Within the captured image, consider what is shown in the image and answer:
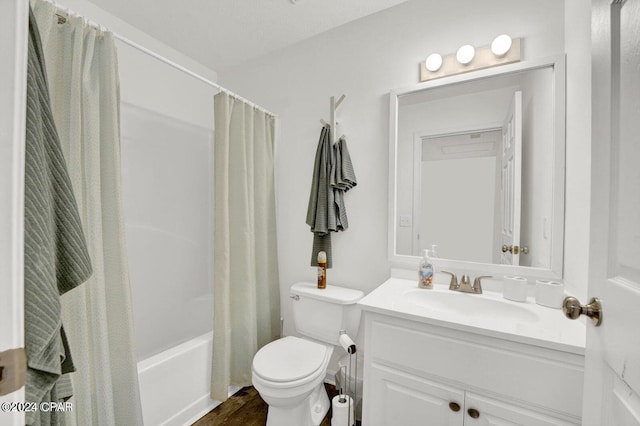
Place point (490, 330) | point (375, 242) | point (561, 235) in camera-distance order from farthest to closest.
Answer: point (375, 242) → point (561, 235) → point (490, 330)

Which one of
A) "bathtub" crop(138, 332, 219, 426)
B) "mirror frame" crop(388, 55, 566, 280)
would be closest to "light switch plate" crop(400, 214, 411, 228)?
"mirror frame" crop(388, 55, 566, 280)

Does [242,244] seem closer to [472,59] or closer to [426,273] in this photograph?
[426,273]

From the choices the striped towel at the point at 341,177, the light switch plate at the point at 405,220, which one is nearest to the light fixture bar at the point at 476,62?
the striped towel at the point at 341,177

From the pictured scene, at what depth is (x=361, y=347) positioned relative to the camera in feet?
5.67

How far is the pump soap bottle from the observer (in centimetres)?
174

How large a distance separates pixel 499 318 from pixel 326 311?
881mm

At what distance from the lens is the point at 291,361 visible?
1.44 meters

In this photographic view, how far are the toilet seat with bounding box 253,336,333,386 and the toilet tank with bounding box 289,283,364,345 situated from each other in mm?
80

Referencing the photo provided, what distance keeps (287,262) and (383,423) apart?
1166 mm

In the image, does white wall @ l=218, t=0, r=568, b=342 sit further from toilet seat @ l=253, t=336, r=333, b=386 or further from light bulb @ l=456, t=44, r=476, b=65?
toilet seat @ l=253, t=336, r=333, b=386

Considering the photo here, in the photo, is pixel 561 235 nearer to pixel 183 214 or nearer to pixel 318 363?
pixel 318 363

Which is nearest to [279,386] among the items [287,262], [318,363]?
[318,363]

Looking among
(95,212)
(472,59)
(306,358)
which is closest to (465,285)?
(306,358)

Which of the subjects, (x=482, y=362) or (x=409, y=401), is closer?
(x=482, y=362)
